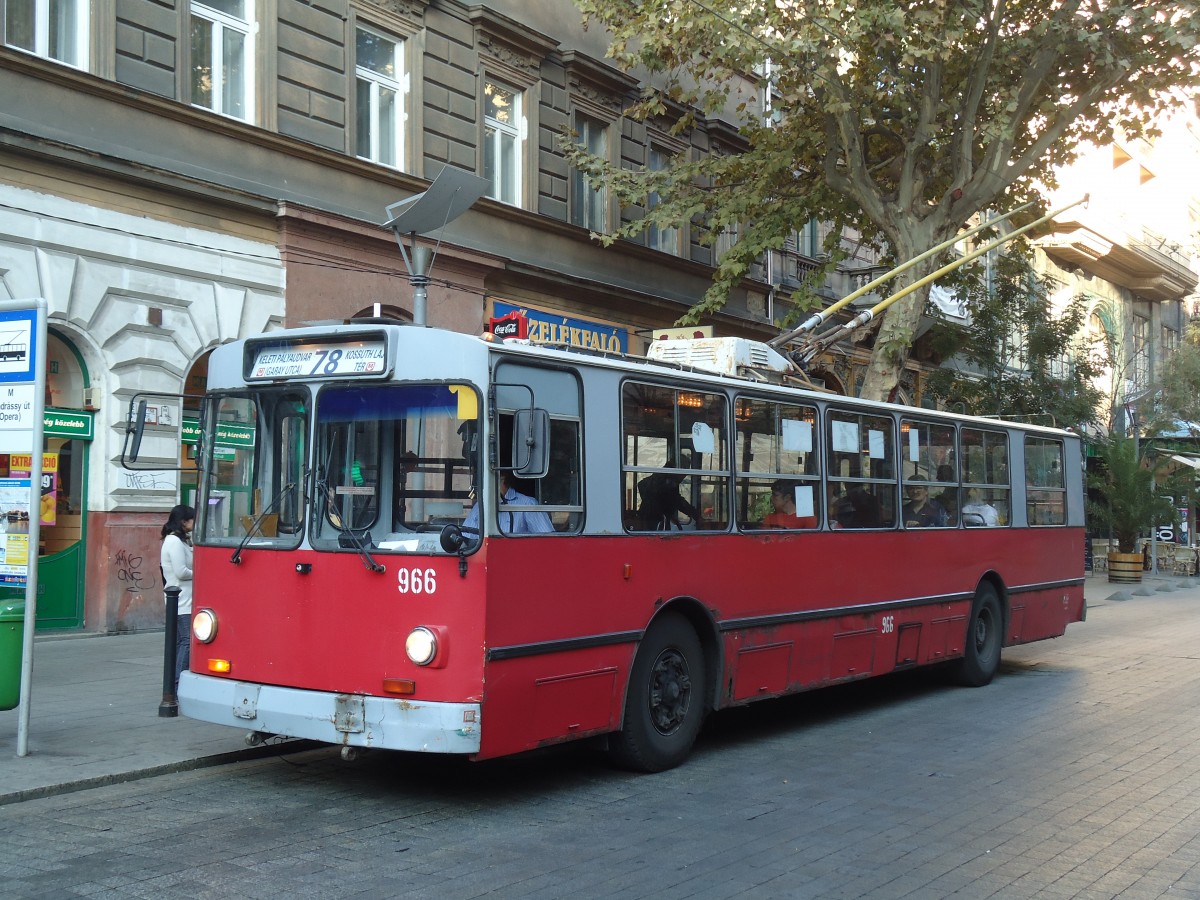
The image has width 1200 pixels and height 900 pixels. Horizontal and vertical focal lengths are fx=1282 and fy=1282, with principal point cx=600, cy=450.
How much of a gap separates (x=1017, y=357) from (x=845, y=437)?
18.5 metres

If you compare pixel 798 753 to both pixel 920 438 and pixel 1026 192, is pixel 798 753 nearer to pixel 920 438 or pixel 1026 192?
pixel 920 438

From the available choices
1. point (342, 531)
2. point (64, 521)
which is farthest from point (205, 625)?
point (64, 521)

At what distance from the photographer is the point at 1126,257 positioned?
43.3 m

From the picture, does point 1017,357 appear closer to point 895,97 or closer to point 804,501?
point 895,97

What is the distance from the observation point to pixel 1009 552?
1334cm

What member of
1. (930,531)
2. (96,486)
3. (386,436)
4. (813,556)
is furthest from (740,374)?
(96,486)

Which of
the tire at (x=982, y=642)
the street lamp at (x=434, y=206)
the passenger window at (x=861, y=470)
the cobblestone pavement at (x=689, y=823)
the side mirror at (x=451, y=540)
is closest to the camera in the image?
the cobblestone pavement at (x=689, y=823)

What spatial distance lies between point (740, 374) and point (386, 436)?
406 cm

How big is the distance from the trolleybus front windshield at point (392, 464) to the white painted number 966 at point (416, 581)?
0.39ft

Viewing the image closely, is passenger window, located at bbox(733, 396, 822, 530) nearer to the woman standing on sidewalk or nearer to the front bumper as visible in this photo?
the front bumper

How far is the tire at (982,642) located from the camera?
1265cm

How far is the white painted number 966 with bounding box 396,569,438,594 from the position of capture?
692cm

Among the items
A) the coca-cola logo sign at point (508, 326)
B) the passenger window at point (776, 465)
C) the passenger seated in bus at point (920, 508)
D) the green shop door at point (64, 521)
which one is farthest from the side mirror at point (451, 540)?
the coca-cola logo sign at point (508, 326)

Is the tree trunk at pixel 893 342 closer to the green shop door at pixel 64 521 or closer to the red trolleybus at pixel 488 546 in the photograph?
the red trolleybus at pixel 488 546
